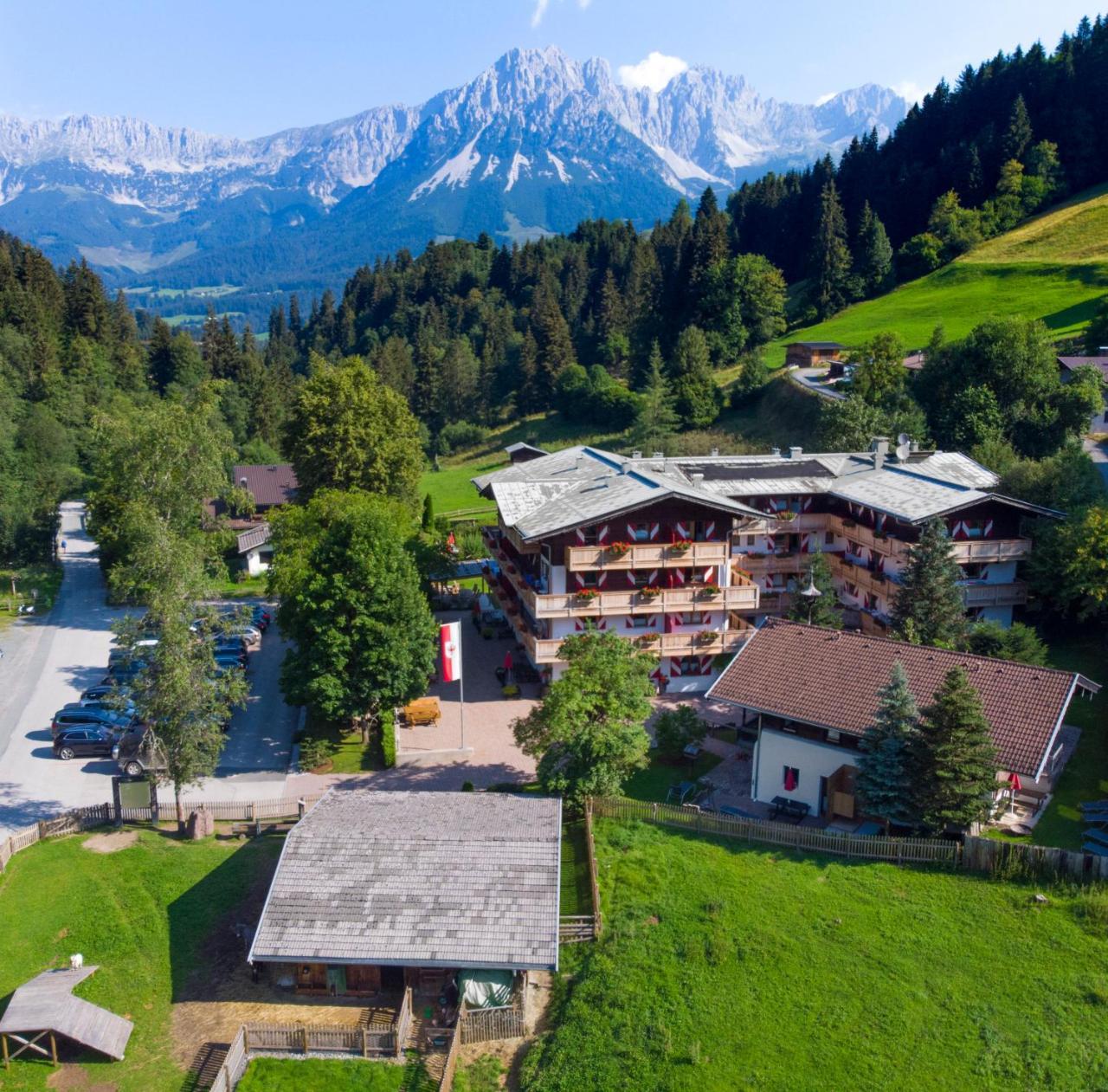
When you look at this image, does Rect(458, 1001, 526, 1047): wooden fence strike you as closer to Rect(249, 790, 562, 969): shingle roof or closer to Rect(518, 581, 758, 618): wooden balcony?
Rect(249, 790, 562, 969): shingle roof

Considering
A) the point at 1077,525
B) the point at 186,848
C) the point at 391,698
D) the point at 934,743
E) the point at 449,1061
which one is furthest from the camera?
the point at 1077,525

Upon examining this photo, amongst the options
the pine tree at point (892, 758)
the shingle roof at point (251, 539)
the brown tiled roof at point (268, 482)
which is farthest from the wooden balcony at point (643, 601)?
the brown tiled roof at point (268, 482)

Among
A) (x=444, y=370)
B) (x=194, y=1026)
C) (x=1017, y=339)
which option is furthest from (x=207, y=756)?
(x=444, y=370)

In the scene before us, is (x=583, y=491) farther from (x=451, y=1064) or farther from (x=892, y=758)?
(x=451, y=1064)

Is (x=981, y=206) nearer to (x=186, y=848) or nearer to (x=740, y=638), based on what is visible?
(x=740, y=638)

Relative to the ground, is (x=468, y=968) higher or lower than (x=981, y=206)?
lower

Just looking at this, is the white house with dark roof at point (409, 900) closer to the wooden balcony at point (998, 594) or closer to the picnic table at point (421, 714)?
the picnic table at point (421, 714)

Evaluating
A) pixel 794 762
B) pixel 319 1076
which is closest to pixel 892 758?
pixel 794 762
